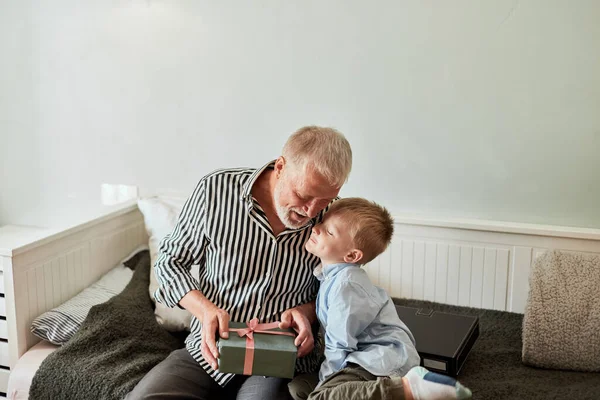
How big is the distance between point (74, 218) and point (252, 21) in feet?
3.63

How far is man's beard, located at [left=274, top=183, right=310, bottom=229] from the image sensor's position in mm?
1562

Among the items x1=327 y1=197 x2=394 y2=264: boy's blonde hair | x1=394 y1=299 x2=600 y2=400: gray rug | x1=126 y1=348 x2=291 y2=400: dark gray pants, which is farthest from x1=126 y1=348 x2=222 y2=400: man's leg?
x1=394 y1=299 x2=600 y2=400: gray rug

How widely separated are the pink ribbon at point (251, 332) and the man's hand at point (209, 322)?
0.03 metres

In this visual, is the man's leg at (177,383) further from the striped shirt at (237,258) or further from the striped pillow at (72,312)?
the striped pillow at (72,312)

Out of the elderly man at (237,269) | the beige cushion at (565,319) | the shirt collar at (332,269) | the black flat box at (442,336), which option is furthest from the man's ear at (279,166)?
the beige cushion at (565,319)

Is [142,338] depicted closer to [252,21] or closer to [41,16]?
[252,21]

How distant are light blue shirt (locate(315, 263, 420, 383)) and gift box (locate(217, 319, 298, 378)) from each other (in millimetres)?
117

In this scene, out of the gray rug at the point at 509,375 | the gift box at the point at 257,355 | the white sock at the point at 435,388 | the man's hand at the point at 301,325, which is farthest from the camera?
the gray rug at the point at 509,375

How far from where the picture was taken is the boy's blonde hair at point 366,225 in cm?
155

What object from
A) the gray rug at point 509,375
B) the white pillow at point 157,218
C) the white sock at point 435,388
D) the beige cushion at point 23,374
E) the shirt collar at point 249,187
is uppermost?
the shirt collar at point 249,187

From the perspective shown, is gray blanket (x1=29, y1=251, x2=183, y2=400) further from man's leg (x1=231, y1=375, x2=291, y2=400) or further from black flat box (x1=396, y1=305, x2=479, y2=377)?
black flat box (x1=396, y1=305, x2=479, y2=377)

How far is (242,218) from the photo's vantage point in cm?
166

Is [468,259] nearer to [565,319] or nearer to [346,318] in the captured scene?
[565,319]

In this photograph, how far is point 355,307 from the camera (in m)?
1.52
